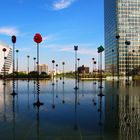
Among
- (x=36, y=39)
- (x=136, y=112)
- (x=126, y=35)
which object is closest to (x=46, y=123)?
(x=136, y=112)

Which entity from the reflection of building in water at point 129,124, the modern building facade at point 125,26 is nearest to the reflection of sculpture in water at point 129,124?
the reflection of building in water at point 129,124

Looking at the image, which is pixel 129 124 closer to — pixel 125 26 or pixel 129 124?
pixel 129 124

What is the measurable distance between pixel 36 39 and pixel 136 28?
15912cm

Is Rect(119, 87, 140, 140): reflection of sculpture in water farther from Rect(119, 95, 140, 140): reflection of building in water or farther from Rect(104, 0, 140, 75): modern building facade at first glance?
Rect(104, 0, 140, 75): modern building facade

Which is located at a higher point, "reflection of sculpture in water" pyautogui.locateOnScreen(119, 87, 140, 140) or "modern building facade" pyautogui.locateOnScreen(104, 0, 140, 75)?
"modern building facade" pyautogui.locateOnScreen(104, 0, 140, 75)

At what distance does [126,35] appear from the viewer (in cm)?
17400

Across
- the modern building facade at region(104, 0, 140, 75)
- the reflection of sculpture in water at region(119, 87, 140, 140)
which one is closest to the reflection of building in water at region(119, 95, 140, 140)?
the reflection of sculpture in water at region(119, 87, 140, 140)

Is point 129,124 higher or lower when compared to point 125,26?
lower

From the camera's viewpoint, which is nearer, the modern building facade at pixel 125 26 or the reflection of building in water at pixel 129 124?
the reflection of building in water at pixel 129 124

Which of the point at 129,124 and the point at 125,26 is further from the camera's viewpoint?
Answer: the point at 125,26

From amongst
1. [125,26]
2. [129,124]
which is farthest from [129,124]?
[125,26]

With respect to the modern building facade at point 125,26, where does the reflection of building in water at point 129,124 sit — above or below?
below

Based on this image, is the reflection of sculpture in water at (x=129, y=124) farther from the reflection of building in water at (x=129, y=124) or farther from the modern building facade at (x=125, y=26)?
the modern building facade at (x=125, y=26)

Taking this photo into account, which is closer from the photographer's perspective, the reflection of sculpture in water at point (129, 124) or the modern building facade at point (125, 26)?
the reflection of sculpture in water at point (129, 124)
